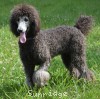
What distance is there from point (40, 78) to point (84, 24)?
1634 millimetres

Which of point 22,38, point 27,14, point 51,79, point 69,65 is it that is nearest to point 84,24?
point 69,65

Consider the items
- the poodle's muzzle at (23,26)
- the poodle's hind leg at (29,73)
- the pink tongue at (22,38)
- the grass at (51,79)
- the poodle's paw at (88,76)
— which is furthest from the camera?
the poodle's paw at (88,76)

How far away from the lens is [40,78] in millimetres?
6875

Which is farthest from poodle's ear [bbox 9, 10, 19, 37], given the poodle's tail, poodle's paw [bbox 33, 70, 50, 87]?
the poodle's tail

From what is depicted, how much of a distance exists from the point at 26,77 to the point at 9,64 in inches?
53.4

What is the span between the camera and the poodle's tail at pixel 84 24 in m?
8.01

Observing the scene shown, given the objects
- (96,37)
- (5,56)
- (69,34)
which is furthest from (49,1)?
(69,34)

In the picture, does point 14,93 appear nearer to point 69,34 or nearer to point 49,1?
point 69,34

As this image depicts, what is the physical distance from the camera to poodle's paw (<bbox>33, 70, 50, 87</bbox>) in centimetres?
689

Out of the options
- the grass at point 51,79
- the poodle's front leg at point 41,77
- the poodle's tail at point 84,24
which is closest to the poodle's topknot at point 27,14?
the poodle's front leg at point 41,77

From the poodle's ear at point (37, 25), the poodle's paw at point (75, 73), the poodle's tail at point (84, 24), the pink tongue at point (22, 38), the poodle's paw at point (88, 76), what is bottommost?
the poodle's paw at point (88, 76)

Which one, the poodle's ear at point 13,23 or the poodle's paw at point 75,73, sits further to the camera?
the poodle's paw at point 75,73

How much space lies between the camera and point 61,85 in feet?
23.2

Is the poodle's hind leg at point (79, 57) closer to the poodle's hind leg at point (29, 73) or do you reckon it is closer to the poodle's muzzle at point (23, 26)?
the poodle's hind leg at point (29, 73)
